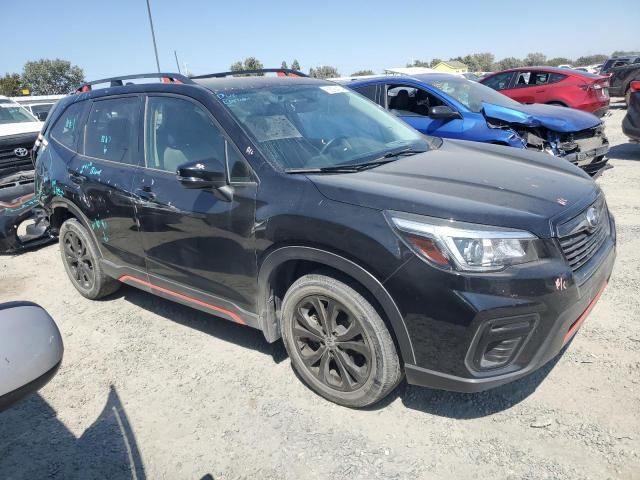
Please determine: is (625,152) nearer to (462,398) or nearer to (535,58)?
(462,398)

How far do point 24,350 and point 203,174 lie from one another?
1648 mm

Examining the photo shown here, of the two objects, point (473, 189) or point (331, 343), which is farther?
point (331, 343)

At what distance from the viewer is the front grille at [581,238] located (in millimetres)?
2375

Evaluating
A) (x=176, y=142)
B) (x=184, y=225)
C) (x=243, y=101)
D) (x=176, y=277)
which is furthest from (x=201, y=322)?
(x=243, y=101)

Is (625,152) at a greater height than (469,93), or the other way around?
(469,93)

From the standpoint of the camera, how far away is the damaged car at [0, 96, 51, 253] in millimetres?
5941

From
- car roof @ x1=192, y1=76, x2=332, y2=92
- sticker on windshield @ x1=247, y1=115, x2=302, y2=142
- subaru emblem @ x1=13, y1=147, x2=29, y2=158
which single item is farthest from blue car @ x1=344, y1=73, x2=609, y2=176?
subaru emblem @ x1=13, y1=147, x2=29, y2=158

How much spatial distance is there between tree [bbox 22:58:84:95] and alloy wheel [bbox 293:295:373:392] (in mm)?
62691

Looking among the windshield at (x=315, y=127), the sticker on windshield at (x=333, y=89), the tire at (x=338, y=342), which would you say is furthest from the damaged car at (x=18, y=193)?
the tire at (x=338, y=342)

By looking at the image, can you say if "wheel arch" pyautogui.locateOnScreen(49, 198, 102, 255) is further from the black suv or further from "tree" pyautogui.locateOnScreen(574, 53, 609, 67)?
"tree" pyautogui.locateOnScreen(574, 53, 609, 67)

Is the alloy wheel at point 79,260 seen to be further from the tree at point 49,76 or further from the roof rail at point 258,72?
the tree at point 49,76

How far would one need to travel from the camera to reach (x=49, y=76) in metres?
57.7

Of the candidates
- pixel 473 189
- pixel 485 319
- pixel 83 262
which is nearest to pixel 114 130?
pixel 83 262

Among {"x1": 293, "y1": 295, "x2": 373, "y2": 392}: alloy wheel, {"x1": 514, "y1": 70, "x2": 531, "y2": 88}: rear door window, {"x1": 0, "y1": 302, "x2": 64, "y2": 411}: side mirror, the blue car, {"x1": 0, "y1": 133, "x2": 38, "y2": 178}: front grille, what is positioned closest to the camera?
{"x1": 0, "y1": 302, "x2": 64, "y2": 411}: side mirror
